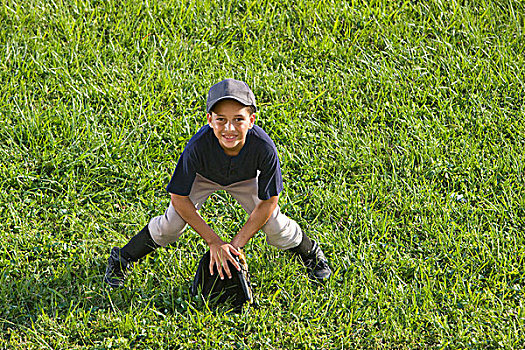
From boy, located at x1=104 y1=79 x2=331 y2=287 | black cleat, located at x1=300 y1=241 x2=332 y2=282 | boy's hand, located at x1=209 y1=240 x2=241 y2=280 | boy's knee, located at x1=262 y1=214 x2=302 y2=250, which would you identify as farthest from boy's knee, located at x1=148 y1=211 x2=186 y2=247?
black cleat, located at x1=300 y1=241 x2=332 y2=282

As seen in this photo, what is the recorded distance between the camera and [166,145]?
17.5 ft

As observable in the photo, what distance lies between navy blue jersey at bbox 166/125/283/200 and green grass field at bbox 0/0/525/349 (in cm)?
76

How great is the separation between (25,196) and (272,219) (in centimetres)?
172

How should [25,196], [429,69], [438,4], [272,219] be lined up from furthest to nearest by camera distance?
[438,4], [429,69], [25,196], [272,219]

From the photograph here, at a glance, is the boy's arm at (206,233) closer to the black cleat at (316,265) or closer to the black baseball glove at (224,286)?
the black baseball glove at (224,286)

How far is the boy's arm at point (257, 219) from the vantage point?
4039 mm

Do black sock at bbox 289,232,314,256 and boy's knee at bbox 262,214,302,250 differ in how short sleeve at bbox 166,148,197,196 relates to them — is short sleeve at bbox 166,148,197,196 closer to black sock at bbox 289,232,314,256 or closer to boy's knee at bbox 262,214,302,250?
boy's knee at bbox 262,214,302,250

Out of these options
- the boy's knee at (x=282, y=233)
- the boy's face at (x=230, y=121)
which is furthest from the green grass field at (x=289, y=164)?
the boy's face at (x=230, y=121)

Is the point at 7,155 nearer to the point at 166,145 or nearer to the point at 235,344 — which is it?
the point at 166,145

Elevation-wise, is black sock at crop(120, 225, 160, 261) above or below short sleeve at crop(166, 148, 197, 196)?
below

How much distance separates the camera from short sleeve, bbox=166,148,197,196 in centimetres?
393

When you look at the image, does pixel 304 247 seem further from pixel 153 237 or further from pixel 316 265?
pixel 153 237

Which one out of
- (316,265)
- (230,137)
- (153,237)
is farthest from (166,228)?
(316,265)

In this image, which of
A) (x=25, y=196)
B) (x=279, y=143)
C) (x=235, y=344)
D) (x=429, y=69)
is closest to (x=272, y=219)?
(x=235, y=344)
